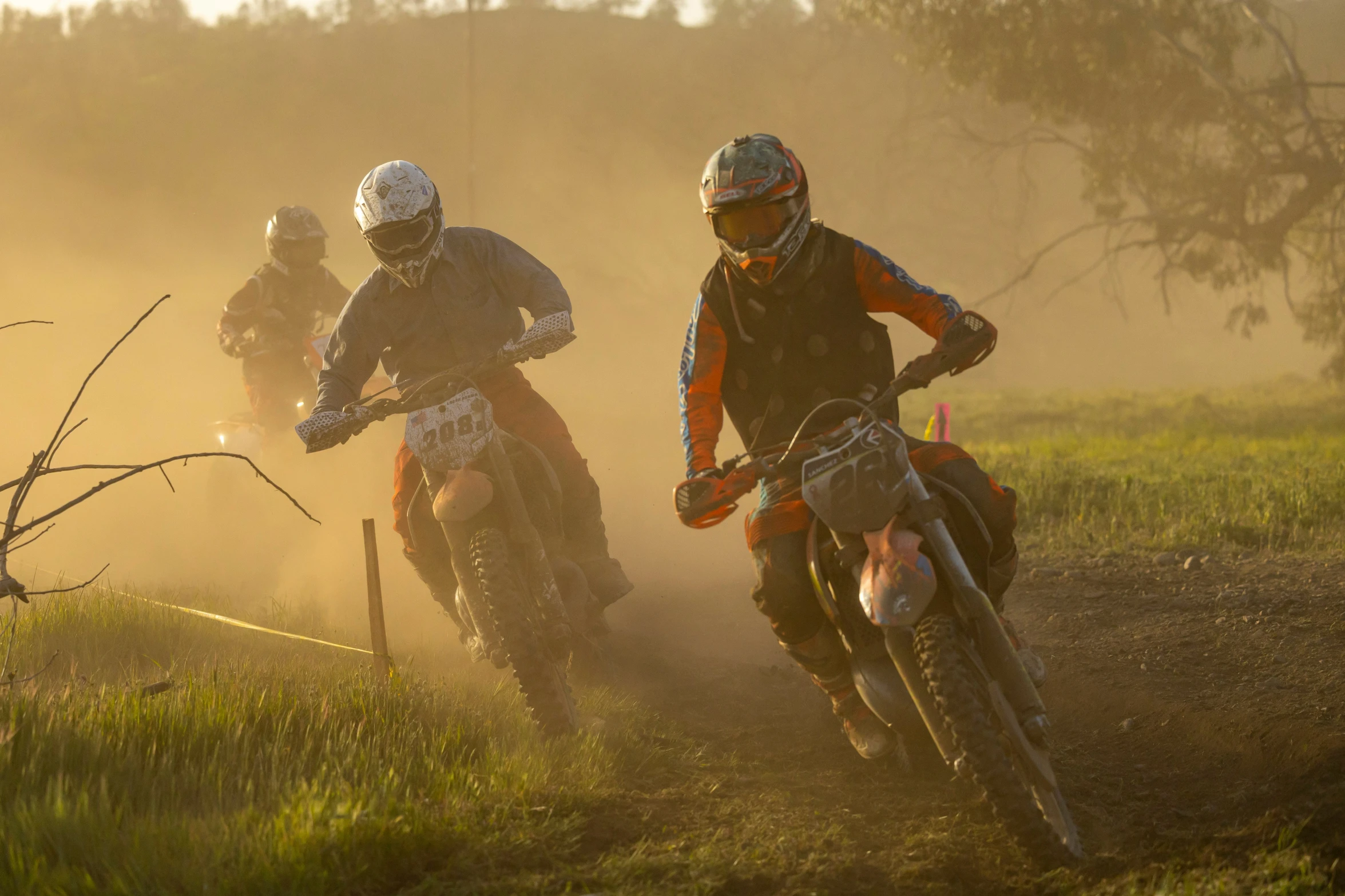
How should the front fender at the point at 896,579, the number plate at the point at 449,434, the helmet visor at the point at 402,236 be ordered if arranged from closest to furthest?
the front fender at the point at 896,579 → the number plate at the point at 449,434 → the helmet visor at the point at 402,236

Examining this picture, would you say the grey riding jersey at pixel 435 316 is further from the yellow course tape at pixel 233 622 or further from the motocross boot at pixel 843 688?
the motocross boot at pixel 843 688

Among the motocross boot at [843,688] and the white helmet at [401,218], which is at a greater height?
the white helmet at [401,218]

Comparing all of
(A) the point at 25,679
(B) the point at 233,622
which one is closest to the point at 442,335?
(B) the point at 233,622

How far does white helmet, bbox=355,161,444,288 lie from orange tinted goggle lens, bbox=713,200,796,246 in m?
1.83

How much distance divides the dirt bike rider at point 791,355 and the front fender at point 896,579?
457mm

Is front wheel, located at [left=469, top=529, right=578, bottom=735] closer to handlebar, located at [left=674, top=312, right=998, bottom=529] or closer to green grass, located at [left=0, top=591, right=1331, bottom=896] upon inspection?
green grass, located at [left=0, top=591, right=1331, bottom=896]

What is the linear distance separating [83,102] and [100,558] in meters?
47.7

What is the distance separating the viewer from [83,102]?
52406 millimetres

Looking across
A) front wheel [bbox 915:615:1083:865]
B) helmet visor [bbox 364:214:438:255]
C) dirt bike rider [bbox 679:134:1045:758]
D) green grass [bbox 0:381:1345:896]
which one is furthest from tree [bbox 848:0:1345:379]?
front wheel [bbox 915:615:1083:865]

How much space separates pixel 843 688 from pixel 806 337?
1.38m

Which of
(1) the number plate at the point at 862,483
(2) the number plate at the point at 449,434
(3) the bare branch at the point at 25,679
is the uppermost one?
(2) the number plate at the point at 449,434

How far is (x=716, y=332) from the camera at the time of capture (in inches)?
193

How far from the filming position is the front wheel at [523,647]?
5199 millimetres

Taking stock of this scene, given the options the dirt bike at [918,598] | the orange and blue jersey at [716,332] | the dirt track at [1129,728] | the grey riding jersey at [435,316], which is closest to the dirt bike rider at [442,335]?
the grey riding jersey at [435,316]
